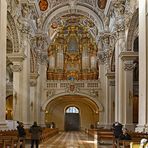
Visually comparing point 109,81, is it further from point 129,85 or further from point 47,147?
point 47,147

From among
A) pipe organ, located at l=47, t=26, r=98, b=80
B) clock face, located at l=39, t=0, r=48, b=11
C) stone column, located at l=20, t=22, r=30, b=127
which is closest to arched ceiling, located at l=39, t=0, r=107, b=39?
clock face, located at l=39, t=0, r=48, b=11

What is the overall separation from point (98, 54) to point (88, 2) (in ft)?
18.3

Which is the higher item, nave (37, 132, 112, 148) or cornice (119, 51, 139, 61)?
cornice (119, 51, 139, 61)

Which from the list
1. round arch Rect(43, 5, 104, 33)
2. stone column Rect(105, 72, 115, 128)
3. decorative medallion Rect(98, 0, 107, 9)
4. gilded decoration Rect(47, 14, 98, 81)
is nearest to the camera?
stone column Rect(105, 72, 115, 128)

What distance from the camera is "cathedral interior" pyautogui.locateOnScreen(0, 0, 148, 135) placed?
20.0 metres

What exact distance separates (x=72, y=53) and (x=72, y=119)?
1036 centimetres

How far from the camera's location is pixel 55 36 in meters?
41.2

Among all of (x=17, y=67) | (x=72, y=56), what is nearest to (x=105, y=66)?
(x=72, y=56)

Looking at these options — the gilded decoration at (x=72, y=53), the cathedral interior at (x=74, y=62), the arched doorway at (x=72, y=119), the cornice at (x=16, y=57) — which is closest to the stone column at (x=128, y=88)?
the cathedral interior at (x=74, y=62)

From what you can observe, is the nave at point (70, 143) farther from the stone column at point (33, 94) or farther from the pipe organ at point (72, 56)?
the pipe organ at point (72, 56)

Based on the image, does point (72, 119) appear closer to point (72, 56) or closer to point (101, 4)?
point (72, 56)

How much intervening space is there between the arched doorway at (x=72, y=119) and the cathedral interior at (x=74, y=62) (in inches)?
4.7

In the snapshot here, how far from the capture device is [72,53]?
41.4 metres

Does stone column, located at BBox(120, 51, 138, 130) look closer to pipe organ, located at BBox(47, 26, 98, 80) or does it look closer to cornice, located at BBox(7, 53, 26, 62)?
cornice, located at BBox(7, 53, 26, 62)
